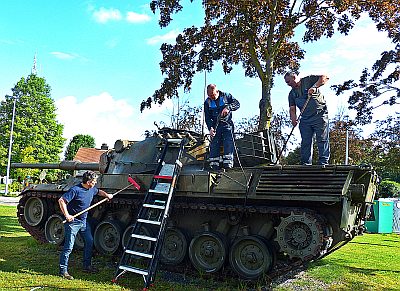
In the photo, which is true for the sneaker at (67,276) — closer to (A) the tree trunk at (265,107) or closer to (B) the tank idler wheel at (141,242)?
(B) the tank idler wheel at (141,242)

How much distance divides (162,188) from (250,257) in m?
2.24

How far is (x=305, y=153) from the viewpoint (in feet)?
31.8

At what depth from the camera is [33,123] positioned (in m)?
56.2

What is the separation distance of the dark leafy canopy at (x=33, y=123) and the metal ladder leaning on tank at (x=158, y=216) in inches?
1768

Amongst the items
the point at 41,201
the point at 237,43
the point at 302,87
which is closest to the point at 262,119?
the point at 237,43

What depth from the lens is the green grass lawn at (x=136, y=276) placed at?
331 inches

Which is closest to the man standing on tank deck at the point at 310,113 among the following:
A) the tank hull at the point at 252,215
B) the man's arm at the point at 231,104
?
the tank hull at the point at 252,215

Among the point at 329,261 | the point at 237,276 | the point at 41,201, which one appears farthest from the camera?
the point at 41,201

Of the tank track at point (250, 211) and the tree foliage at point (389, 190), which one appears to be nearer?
the tank track at point (250, 211)

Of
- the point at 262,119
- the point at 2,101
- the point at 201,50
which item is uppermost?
the point at 2,101

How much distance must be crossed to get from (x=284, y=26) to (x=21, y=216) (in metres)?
9.39

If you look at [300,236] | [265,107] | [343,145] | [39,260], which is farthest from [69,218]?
[343,145]

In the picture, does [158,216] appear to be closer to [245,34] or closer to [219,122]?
[219,122]

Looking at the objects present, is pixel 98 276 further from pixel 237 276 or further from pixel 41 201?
pixel 41 201
